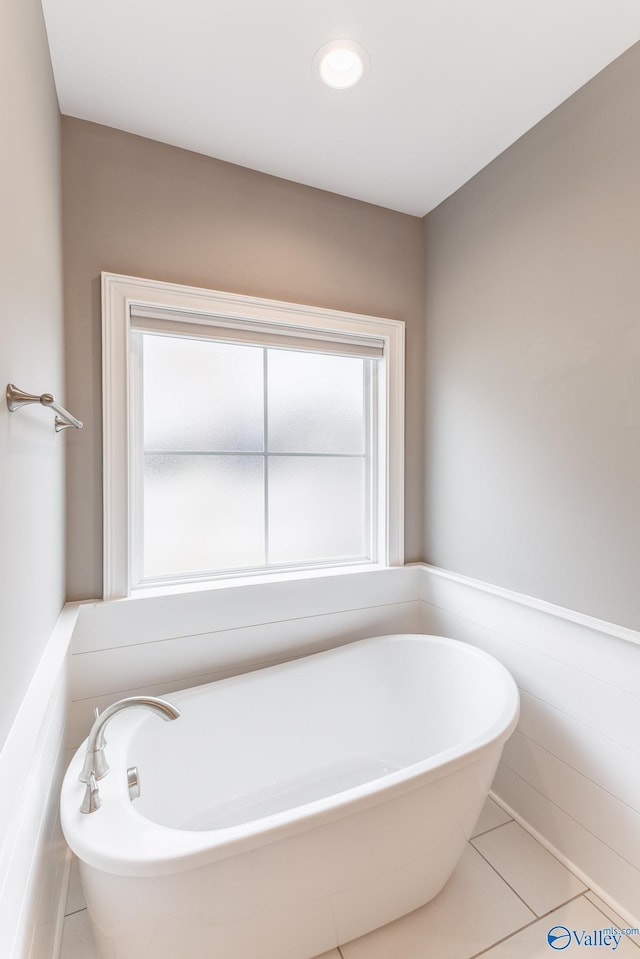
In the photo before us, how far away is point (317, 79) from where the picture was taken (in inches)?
51.8

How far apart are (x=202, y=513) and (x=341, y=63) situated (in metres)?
1.57

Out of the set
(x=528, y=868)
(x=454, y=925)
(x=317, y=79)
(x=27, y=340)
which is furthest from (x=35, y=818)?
(x=317, y=79)

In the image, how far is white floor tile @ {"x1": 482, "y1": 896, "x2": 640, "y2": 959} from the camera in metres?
1.10

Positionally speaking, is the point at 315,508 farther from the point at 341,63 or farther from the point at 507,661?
the point at 341,63

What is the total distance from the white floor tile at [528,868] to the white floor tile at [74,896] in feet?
4.03

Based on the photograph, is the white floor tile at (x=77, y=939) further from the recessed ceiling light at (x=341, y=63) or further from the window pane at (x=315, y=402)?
the recessed ceiling light at (x=341, y=63)

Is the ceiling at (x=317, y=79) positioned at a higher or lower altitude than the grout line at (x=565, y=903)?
higher

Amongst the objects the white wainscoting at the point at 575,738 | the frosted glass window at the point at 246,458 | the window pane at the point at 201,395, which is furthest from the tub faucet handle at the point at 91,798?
the white wainscoting at the point at 575,738

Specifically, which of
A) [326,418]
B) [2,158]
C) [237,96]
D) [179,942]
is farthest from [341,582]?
[237,96]

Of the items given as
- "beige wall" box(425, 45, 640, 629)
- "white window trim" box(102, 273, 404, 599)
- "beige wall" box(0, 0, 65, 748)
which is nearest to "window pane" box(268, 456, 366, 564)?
"beige wall" box(425, 45, 640, 629)

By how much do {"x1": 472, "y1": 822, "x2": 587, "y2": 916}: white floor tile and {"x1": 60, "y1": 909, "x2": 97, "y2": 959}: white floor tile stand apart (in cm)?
117

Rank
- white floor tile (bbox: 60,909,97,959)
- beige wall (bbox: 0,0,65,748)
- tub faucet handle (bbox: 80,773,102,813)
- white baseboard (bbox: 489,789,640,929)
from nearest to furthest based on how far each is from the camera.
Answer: beige wall (bbox: 0,0,65,748), tub faucet handle (bbox: 80,773,102,813), white floor tile (bbox: 60,909,97,959), white baseboard (bbox: 489,789,640,929)

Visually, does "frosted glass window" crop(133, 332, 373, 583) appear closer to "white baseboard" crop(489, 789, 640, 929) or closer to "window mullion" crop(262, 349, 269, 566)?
"window mullion" crop(262, 349, 269, 566)

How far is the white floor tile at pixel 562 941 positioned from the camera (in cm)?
110
